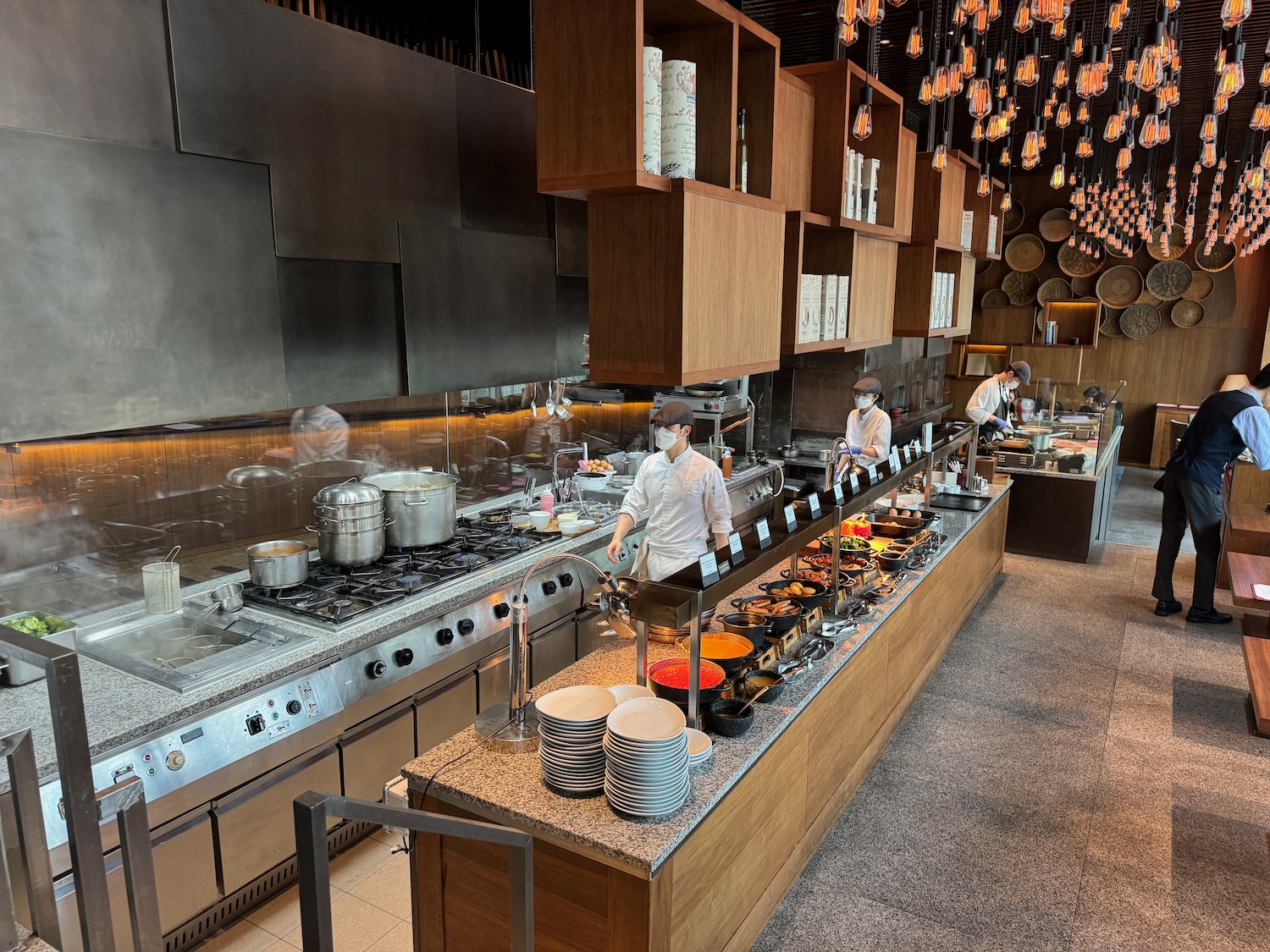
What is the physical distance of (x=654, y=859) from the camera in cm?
201

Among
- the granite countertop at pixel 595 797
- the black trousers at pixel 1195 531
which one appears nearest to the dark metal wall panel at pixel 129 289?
the granite countertop at pixel 595 797

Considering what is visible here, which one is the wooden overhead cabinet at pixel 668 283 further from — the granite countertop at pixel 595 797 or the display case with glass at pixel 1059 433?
the display case with glass at pixel 1059 433

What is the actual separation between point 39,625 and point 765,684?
2.50m

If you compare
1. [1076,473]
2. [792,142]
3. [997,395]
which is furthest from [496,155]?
A: [1076,473]

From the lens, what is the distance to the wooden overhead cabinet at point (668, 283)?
8.61 feet

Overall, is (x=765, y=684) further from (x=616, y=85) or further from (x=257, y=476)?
(x=257, y=476)

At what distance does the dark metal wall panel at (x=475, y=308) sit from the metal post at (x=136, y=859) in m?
2.66

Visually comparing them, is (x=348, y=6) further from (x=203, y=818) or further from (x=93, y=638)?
(x=203, y=818)

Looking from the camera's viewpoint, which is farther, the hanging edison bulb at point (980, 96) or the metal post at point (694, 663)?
the hanging edison bulb at point (980, 96)

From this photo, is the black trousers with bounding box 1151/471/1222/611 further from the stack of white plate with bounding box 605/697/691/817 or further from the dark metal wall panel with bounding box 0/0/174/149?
the dark metal wall panel with bounding box 0/0/174/149

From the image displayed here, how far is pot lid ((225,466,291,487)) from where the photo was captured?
3746mm

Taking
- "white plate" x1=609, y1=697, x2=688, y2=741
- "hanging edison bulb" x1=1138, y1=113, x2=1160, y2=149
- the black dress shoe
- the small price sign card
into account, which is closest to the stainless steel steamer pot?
the small price sign card

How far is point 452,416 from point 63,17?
2600 millimetres

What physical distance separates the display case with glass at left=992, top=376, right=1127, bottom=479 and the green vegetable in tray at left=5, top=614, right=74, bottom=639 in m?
7.31
